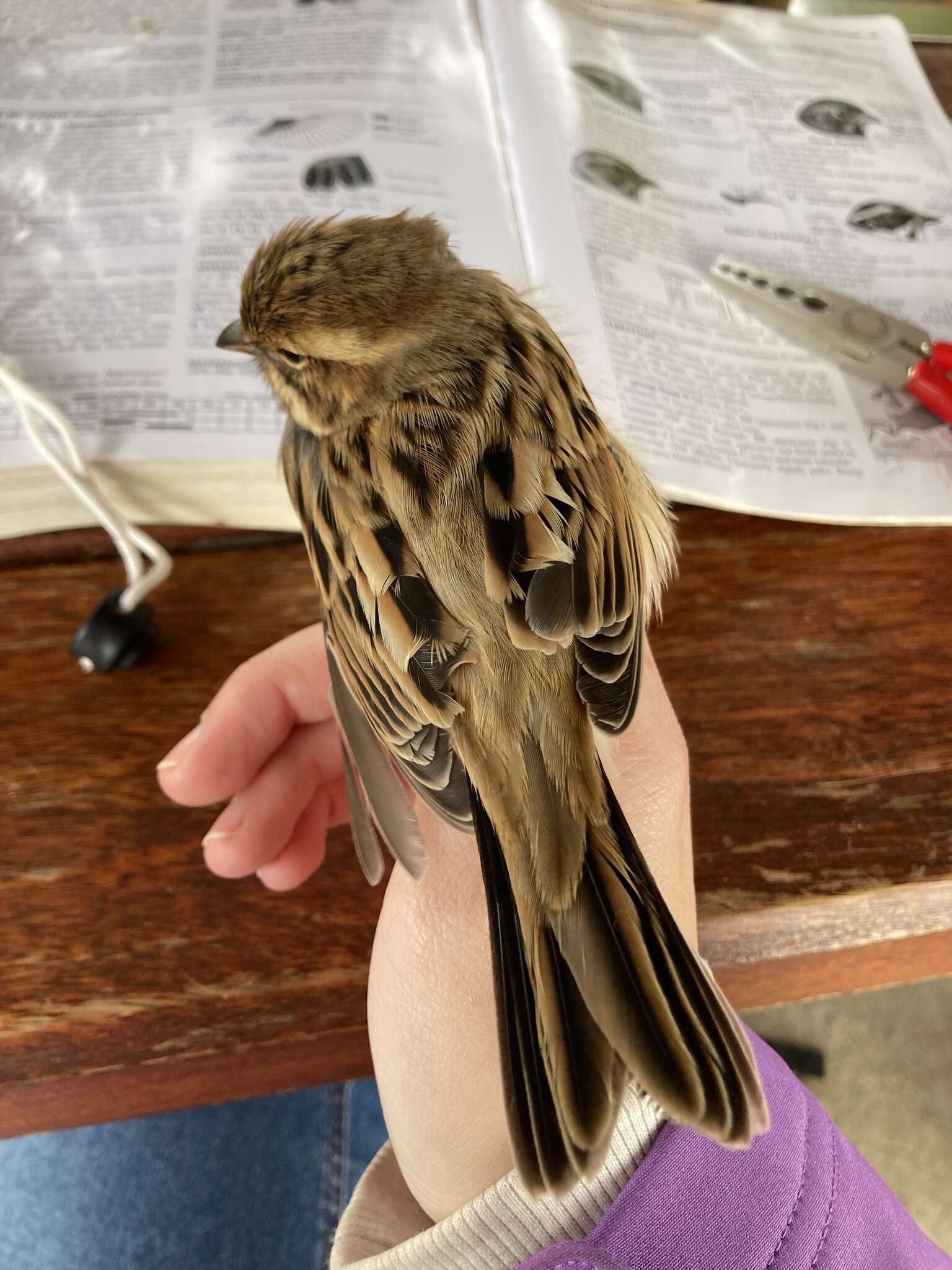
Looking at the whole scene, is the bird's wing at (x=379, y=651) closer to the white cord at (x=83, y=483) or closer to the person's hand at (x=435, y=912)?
the person's hand at (x=435, y=912)

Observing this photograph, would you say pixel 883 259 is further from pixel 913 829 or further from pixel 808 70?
pixel 913 829

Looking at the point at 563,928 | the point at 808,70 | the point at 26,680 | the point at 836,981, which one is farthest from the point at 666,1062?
the point at 808,70

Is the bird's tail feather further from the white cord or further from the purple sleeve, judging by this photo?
the white cord

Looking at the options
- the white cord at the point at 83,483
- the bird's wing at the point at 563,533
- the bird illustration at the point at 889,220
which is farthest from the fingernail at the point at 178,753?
the bird illustration at the point at 889,220

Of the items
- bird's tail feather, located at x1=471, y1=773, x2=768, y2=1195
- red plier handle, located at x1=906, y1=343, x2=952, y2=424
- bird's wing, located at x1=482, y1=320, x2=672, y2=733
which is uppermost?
bird's wing, located at x1=482, y1=320, x2=672, y2=733

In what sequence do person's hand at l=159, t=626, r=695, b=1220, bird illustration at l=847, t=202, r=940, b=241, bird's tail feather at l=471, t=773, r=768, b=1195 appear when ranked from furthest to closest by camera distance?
bird illustration at l=847, t=202, r=940, b=241, person's hand at l=159, t=626, r=695, b=1220, bird's tail feather at l=471, t=773, r=768, b=1195

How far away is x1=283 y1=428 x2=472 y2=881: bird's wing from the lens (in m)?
0.47

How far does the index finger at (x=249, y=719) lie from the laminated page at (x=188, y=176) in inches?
6.2

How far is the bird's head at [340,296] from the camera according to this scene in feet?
1.72

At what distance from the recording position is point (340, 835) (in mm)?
613

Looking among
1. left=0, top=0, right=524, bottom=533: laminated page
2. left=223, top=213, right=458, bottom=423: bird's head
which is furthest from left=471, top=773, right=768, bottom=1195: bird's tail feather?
left=0, top=0, right=524, bottom=533: laminated page

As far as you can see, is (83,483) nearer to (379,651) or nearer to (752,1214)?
(379,651)

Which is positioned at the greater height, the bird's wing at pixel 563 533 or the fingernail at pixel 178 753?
the bird's wing at pixel 563 533

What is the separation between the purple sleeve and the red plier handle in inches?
22.6
